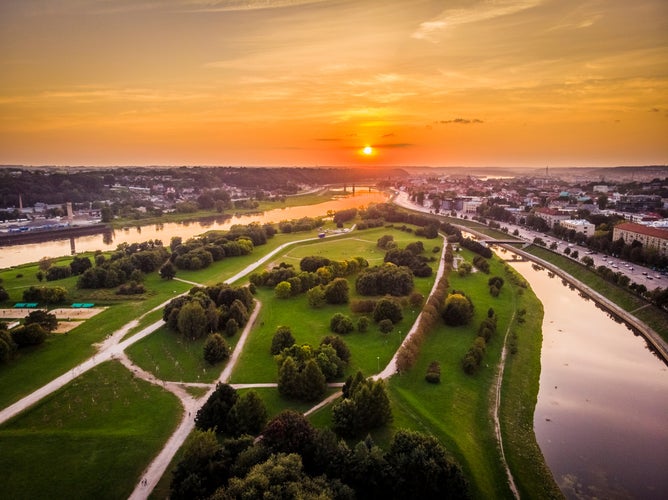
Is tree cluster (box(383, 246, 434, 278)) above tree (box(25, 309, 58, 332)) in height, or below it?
above

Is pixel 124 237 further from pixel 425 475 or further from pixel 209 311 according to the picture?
pixel 425 475

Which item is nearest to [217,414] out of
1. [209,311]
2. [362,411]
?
[362,411]

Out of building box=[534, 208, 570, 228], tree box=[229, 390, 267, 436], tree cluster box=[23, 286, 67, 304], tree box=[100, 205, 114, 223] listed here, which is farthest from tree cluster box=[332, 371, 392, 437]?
tree box=[100, 205, 114, 223]

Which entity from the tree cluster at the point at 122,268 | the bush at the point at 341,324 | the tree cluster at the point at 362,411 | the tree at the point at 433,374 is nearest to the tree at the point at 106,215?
the tree cluster at the point at 122,268

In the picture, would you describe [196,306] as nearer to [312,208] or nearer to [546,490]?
[546,490]

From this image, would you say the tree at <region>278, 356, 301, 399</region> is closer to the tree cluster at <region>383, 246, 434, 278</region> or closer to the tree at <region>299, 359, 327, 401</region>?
the tree at <region>299, 359, 327, 401</region>

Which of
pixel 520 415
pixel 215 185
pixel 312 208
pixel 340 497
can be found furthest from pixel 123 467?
pixel 215 185
